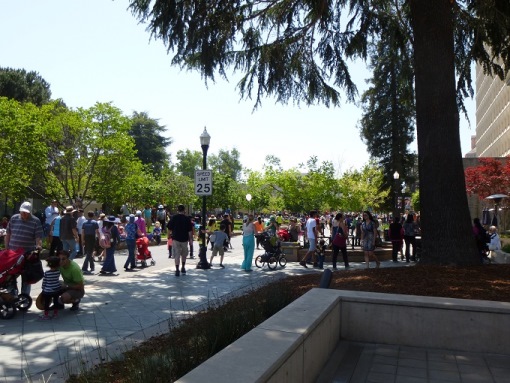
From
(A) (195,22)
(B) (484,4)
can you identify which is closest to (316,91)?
(A) (195,22)

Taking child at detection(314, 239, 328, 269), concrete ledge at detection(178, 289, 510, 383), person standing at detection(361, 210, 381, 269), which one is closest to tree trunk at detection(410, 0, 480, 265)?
concrete ledge at detection(178, 289, 510, 383)

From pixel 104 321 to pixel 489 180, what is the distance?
28698mm

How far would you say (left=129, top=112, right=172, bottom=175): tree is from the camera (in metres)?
67.0

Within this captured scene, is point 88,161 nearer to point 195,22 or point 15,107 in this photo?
point 15,107

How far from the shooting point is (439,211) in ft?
28.3

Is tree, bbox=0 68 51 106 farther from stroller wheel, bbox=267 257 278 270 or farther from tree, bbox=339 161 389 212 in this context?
stroller wheel, bbox=267 257 278 270

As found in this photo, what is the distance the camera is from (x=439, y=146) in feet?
29.0

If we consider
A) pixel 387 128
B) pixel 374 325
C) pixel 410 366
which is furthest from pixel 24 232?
pixel 387 128

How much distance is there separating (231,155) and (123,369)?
129062 mm

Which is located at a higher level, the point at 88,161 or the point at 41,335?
the point at 88,161

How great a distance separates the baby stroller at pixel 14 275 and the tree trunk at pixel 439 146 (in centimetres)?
694

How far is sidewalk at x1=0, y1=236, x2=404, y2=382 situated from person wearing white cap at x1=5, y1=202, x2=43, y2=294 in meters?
1.28

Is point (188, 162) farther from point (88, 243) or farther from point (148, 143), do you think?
point (88, 243)

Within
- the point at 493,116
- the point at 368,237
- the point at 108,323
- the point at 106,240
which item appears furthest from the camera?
the point at 493,116
